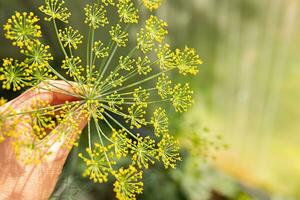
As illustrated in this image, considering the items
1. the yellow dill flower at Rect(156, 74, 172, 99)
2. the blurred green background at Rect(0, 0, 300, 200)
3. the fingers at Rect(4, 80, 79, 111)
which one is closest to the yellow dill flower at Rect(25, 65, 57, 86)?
the fingers at Rect(4, 80, 79, 111)

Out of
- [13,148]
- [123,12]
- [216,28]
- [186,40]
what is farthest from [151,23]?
[216,28]

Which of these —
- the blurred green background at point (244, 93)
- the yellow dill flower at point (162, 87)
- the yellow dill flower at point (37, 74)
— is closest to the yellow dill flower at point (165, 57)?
the yellow dill flower at point (162, 87)

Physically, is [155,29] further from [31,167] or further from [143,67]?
[31,167]

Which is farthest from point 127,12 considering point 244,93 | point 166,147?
point 244,93

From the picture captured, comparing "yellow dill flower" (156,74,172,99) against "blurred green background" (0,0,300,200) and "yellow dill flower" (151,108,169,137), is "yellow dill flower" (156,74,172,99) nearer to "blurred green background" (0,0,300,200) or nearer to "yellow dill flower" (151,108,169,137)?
"yellow dill flower" (151,108,169,137)

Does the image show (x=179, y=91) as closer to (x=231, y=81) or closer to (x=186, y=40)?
(x=186, y=40)
